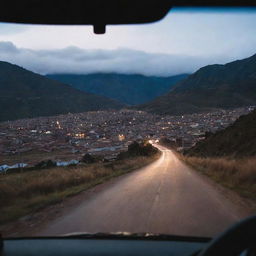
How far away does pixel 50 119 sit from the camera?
607ft

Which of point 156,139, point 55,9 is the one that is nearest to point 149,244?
point 55,9

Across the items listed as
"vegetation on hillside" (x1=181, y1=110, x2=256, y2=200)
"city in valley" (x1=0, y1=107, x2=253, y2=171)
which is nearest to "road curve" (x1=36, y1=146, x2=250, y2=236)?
"vegetation on hillside" (x1=181, y1=110, x2=256, y2=200)

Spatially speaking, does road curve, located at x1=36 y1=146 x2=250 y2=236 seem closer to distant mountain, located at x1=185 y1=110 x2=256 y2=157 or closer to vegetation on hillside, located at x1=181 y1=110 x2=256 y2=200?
vegetation on hillside, located at x1=181 y1=110 x2=256 y2=200

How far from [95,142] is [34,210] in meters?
133

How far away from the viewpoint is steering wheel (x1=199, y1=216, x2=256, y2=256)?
2518 millimetres

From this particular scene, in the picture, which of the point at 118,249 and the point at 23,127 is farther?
the point at 23,127

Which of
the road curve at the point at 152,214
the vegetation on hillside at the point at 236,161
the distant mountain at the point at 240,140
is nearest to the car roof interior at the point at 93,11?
the road curve at the point at 152,214

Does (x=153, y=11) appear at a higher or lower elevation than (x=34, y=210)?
higher

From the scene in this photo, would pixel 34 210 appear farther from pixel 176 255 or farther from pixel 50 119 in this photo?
pixel 50 119

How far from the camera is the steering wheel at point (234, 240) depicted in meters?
2.52

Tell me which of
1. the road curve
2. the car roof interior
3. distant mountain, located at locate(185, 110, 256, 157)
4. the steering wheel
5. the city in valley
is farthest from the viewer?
the city in valley

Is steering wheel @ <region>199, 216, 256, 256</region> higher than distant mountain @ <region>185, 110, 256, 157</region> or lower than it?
higher

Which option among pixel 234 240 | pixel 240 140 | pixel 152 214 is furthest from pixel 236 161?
pixel 234 240

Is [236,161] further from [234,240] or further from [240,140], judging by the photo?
[234,240]
